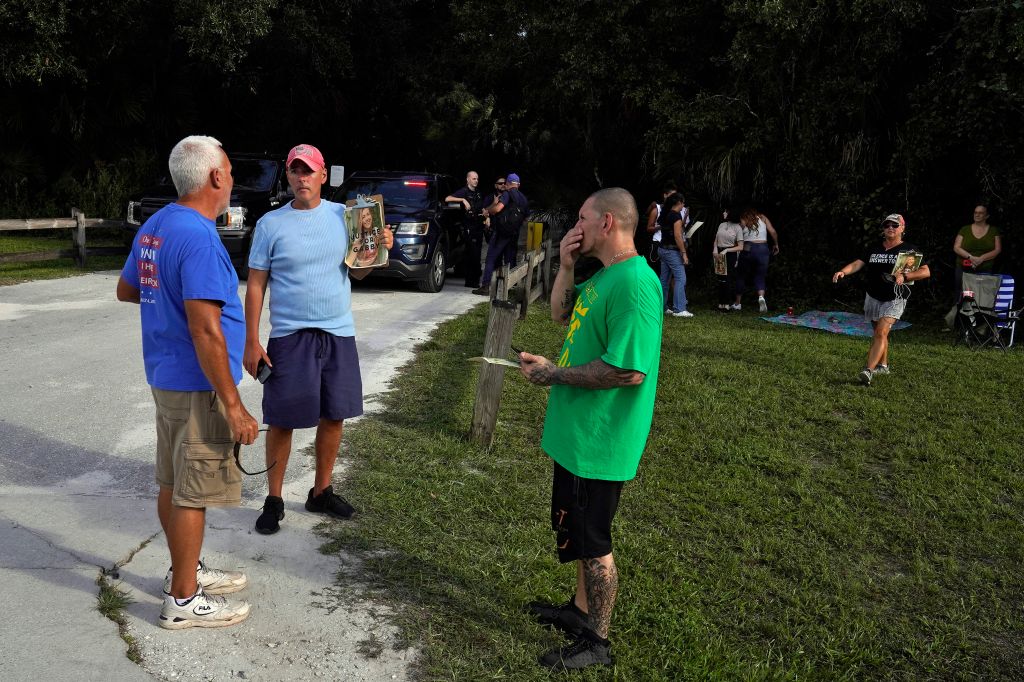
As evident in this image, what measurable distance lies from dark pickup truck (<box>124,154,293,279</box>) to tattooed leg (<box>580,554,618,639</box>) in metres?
10.8

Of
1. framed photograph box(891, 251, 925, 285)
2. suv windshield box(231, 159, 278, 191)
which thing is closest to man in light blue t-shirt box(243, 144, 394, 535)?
framed photograph box(891, 251, 925, 285)

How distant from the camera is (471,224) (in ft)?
46.9

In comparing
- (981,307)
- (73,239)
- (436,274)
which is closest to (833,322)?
(981,307)

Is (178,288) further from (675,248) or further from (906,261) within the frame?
(675,248)

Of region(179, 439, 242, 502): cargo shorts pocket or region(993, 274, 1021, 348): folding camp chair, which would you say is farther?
region(993, 274, 1021, 348): folding camp chair

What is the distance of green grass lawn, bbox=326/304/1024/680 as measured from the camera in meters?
3.66

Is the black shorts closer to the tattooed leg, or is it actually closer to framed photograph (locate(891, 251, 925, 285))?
the tattooed leg

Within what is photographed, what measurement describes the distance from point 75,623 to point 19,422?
2982 millimetres

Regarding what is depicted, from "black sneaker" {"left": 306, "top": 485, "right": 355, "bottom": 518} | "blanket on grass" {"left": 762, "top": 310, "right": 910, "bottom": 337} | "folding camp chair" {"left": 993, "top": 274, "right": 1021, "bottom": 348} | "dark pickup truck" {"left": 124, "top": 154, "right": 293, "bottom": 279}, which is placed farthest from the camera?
"dark pickup truck" {"left": 124, "top": 154, "right": 293, "bottom": 279}

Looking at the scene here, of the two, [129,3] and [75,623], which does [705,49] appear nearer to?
[129,3]

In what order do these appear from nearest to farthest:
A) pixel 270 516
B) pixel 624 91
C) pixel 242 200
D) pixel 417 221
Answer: pixel 270 516 < pixel 417 221 < pixel 242 200 < pixel 624 91

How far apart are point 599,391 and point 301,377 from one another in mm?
1670

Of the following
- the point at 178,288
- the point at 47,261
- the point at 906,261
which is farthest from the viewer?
the point at 47,261

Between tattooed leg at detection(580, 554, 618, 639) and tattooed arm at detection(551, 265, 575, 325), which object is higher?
tattooed arm at detection(551, 265, 575, 325)
